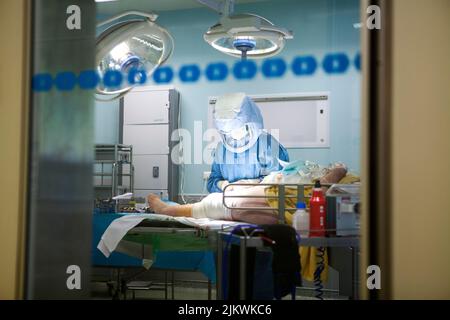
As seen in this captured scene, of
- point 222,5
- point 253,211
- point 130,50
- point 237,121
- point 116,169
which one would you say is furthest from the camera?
point 116,169

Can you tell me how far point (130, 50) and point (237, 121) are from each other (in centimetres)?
104

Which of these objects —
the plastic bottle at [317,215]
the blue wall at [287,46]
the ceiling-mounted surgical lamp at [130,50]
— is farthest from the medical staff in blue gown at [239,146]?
the plastic bottle at [317,215]

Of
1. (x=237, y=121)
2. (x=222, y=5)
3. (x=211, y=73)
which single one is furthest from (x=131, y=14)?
(x=237, y=121)

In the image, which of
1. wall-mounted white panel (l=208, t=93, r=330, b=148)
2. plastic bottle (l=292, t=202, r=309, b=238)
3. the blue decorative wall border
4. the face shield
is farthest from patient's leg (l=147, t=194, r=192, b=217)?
wall-mounted white panel (l=208, t=93, r=330, b=148)

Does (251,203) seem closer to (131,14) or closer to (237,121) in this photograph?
(237,121)

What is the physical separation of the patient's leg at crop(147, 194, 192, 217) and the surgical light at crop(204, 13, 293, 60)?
3.46ft

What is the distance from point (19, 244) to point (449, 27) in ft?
5.42

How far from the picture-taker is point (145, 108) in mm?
4094

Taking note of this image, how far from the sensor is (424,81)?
1.31 m

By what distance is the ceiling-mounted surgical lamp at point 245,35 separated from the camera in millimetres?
2353

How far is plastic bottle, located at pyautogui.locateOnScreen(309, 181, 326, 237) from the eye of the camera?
188cm

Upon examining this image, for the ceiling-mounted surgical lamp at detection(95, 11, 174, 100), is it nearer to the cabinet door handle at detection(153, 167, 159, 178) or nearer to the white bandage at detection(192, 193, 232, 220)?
the white bandage at detection(192, 193, 232, 220)

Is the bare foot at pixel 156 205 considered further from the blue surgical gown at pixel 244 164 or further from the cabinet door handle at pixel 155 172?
the cabinet door handle at pixel 155 172
